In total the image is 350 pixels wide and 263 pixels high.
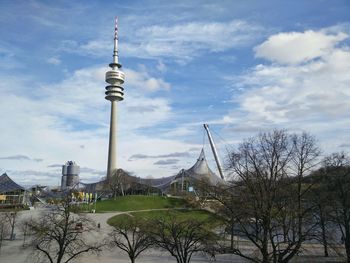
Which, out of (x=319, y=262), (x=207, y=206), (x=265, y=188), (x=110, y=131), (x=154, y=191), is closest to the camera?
(x=265, y=188)

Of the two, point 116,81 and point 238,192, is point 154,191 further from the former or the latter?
point 238,192

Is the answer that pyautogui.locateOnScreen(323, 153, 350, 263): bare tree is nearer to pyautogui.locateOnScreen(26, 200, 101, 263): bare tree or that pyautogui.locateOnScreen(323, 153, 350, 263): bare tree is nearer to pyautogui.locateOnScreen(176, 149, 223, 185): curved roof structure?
pyautogui.locateOnScreen(26, 200, 101, 263): bare tree

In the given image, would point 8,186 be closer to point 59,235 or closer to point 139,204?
point 139,204

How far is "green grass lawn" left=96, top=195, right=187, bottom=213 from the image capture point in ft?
293

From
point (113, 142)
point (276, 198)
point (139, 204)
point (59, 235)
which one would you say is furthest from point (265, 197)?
point (113, 142)

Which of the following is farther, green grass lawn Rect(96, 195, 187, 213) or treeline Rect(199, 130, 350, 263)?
green grass lawn Rect(96, 195, 187, 213)

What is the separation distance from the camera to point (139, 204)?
3625 inches

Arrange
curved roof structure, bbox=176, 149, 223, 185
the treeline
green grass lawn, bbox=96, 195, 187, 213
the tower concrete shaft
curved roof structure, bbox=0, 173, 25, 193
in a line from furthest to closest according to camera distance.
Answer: the tower concrete shaft, curved roof structure, bbox=176, 149, 223, 185, curved roof structure, bbox=0, 173, 25, 193, green grass lawn, bbox=96, 195, 187, 213, the treeline

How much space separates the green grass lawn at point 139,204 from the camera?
8928cm

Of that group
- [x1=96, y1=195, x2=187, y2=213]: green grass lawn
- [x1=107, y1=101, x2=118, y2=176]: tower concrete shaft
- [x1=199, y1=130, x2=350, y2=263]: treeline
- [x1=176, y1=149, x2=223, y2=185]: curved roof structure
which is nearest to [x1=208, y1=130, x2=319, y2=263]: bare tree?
[x1=199, y1=130, x2=350, y2=263]: treeline

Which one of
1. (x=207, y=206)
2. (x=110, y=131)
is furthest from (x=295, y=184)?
(x=110, y=131)

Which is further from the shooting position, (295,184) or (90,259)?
(90,259)

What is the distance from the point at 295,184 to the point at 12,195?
94.5 m

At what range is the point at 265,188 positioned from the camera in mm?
25828
